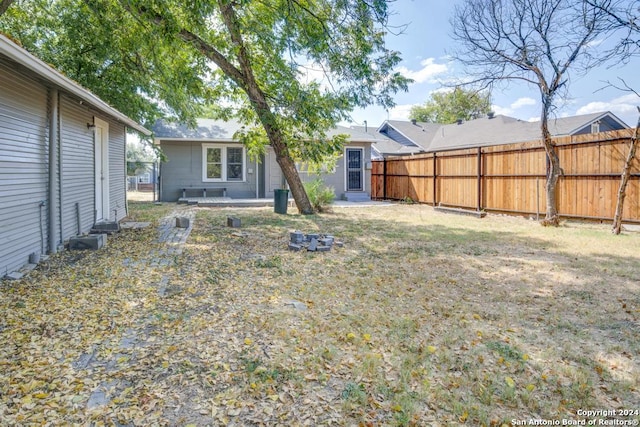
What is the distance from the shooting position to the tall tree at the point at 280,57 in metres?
7.40

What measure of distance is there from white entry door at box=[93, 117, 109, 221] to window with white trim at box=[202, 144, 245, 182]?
579 cm

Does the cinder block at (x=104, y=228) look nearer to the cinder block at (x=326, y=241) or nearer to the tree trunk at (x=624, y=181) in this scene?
the cinder block at (x=326, y=241)

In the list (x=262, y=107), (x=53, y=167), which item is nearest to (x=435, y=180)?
(x=262, y=107)

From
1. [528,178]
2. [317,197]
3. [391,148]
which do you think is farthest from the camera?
[391,148]

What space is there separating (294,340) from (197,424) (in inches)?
43.2

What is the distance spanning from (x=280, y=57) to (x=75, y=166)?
4.91 meters

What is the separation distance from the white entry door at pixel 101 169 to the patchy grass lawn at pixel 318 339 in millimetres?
→ 3011

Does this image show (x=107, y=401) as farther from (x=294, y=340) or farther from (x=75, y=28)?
(x=75, y=28)

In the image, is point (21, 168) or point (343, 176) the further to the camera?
point (343, 176)

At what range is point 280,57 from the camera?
9320 mm

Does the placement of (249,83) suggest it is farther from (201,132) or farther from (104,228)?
(201,132)

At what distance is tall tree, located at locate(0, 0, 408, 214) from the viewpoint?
7403mm

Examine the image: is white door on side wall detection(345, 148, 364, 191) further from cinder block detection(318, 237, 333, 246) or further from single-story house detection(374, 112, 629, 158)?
cinder block detection(318, 237, 333, 246)

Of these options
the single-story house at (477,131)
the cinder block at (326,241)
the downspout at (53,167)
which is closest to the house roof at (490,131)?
the single-story house at (477,131)
